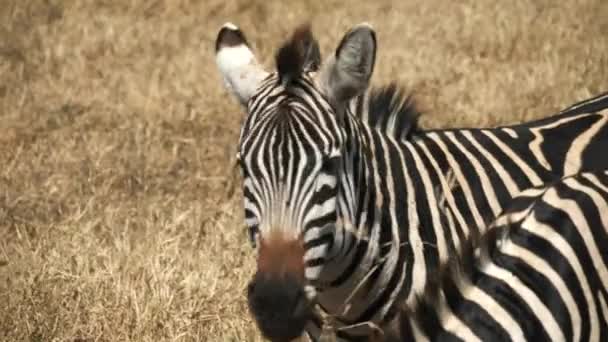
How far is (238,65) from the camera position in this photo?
14.7 feet

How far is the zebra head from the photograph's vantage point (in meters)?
3.78

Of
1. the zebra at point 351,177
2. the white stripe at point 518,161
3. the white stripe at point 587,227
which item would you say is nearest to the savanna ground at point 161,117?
the zebra at point 351,177

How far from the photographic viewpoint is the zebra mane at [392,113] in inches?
189

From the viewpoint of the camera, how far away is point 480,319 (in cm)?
286

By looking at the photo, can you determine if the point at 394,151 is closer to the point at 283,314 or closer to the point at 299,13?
the point at 283,314

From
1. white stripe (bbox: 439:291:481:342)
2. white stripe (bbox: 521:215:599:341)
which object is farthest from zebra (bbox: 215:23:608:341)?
white stripe (bbox: 439:291:481:342)

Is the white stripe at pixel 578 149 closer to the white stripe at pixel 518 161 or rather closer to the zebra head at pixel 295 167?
the white stripe at pixel 518 161

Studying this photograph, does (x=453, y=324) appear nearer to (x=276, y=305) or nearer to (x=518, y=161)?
(x=276, y=305)

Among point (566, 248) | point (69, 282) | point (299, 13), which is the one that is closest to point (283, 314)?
point (566, 248)

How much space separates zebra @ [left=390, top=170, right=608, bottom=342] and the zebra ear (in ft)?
3.33

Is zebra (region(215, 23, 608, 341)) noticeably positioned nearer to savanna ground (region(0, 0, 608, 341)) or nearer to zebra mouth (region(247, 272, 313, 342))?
zebra mouth (region(247, 272, 313, 342))

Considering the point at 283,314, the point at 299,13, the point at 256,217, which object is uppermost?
the point at 299,13

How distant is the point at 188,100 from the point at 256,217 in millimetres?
5541

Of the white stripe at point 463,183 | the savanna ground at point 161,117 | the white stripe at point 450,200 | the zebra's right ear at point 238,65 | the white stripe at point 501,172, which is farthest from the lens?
the savanna ground at point 161,117
